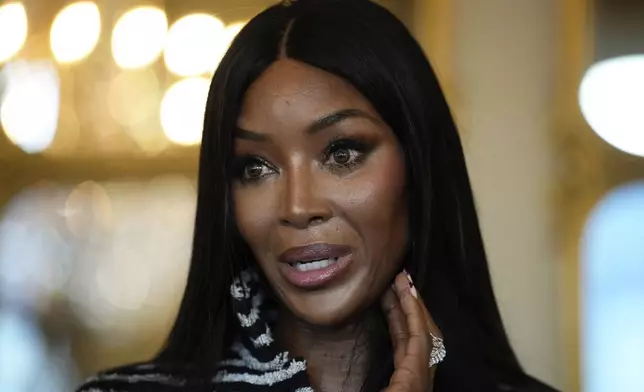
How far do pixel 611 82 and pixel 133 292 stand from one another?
898 millimetres

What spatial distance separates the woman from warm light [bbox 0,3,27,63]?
101 cm

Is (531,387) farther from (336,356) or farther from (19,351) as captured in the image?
(19,351)

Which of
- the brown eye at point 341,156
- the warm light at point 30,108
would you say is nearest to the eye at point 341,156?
the brown eye at point 341,156

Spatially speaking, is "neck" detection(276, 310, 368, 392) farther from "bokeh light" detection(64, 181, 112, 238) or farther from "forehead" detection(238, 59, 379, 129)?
"bokeh light" detection(64, 181, 112, 238)

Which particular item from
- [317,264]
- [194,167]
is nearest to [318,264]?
[317,264]

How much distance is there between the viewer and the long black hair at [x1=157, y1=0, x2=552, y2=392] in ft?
3.56

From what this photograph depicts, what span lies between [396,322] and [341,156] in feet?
0.56

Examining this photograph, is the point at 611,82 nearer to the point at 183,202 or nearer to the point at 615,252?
the point at 615,252

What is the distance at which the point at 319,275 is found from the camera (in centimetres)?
105

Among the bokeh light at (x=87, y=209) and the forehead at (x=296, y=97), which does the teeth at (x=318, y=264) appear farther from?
the bokeh light at (x=87, y=209)

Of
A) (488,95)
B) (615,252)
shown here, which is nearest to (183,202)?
(488,95)

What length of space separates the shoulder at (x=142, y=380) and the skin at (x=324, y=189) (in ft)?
0.46

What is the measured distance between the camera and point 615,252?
1833 mm

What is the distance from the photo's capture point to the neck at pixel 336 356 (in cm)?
111
